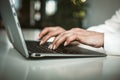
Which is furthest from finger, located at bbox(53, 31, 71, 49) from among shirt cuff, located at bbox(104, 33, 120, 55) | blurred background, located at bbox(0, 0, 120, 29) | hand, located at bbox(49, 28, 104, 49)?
blurred background, located at bbox(0, 0, 120, 29)

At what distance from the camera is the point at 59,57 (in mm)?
830

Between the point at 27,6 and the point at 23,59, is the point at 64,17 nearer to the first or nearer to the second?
the point at 27,6

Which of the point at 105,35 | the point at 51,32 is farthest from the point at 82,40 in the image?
the point at 51,32

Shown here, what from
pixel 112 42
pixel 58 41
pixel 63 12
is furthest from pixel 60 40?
pixel 63 12

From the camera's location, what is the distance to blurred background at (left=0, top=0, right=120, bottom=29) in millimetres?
3555

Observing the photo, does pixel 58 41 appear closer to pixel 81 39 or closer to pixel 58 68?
pixel 81 39

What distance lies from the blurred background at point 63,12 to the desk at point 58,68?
2630mm

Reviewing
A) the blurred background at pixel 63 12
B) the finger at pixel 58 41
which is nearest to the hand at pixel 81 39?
the finger at pixel 58 41

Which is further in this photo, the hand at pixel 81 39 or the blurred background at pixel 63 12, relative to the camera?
the blurred background at pixel 63 12

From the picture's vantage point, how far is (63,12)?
3887 mm

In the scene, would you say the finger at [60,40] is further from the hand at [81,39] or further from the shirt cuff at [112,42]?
the shirt cuff at [112,42]

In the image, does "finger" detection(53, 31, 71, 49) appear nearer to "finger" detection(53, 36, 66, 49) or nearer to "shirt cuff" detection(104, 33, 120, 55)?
"finger" detection(53, 36, 66, 49)

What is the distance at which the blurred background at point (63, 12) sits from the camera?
11.7ft

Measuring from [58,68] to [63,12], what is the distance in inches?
127
